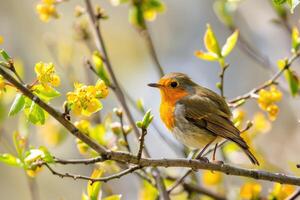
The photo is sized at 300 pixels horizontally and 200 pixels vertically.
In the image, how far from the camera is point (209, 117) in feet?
11.0

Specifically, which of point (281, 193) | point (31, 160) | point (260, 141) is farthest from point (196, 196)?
point (260, 141)

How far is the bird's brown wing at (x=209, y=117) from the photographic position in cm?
304

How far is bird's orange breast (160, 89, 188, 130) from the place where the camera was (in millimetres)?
A: 3414

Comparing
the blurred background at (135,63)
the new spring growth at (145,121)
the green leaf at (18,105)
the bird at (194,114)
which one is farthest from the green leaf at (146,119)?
the blurred background at (135,63)

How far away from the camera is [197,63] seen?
8.01 meters

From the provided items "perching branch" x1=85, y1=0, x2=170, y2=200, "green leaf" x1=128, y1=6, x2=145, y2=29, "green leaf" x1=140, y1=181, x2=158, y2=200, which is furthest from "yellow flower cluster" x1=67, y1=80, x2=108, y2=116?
"green leaf" x1=128, y1=6, x2=145, y2=29

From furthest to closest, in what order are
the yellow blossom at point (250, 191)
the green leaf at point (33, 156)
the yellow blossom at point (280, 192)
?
1. the yellow blossom at point (250, 191)
2. the yellow blossom at point (280, 192)
3. the green leaf at point (33, 156)

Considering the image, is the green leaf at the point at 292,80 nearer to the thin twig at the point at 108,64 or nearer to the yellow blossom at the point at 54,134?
the thin twig at the point at 108,64

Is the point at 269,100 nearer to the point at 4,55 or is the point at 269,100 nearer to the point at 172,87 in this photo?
the point at 172,87

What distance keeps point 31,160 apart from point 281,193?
1.34 m

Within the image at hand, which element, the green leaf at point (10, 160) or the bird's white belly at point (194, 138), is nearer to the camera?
the green leaf at point (10, 160)

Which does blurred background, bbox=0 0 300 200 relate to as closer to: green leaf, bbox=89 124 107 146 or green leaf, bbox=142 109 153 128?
green leaf, bbox=89 124 107 146

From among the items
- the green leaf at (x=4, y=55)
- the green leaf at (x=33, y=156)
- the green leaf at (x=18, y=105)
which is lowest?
the green leaf at (x=33, y=156)

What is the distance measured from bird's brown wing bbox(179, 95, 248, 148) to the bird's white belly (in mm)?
43
